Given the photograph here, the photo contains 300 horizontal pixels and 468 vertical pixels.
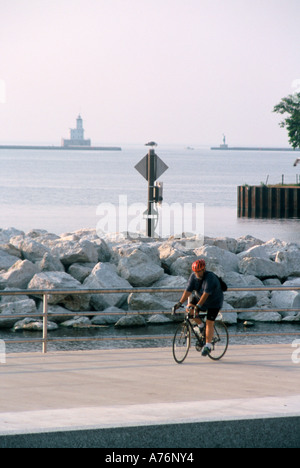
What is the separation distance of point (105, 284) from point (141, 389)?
1294cm

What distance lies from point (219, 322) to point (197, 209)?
67.2 metres

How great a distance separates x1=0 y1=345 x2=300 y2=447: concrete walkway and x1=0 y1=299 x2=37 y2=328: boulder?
29.1 feet

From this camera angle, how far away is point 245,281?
83.7 feet

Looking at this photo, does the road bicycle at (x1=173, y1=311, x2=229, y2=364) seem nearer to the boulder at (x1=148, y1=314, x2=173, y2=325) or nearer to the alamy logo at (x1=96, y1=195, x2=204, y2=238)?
the boulder at (x1=148, y1=314, x2=173, y2=325)

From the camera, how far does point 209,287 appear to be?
1200cm

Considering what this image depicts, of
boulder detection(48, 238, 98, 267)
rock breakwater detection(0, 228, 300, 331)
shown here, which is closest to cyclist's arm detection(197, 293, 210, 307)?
rock breakwater detection(0, 228, 300, 331)

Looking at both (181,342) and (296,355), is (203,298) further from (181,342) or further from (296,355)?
(296,355)

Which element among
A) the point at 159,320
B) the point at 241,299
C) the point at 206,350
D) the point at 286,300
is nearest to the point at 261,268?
the point at 286,300

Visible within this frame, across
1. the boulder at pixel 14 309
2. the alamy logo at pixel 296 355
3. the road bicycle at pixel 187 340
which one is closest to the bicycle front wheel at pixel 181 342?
the road bicycle at pixel 187 340

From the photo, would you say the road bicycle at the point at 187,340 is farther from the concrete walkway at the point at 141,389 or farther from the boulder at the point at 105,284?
the boulder at the point at 105,284
